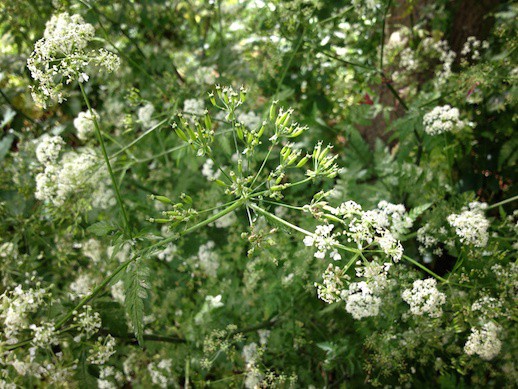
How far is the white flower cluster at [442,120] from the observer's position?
2.67 meters

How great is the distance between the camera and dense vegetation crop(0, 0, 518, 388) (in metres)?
2.14

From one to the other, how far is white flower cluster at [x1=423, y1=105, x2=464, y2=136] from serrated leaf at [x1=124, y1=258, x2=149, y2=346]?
184cm

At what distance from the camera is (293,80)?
3.74m

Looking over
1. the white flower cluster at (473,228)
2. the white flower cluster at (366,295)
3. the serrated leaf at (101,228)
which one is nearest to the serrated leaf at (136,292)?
the serrated leaf at (101,228)

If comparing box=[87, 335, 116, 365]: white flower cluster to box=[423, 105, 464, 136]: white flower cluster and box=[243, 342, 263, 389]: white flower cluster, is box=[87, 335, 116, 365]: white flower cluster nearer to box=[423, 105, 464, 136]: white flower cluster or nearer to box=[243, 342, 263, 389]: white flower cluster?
box=[243, 342, 263, 389]: white flower cluster

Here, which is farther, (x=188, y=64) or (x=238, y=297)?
(x=188, y=64)

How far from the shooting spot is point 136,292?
Answer: 1.86m

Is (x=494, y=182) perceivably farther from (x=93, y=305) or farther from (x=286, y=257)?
(x=93, y=305)

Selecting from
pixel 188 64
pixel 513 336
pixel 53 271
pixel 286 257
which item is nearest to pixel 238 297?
pixel 286 257

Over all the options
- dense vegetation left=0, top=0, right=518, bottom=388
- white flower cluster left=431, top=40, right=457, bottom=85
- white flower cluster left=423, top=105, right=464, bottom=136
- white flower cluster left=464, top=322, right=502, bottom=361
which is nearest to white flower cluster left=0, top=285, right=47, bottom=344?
dense vegetation left=0, top=0, right=518, bottom=388

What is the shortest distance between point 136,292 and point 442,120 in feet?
6.61

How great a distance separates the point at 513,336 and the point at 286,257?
4.54 ft

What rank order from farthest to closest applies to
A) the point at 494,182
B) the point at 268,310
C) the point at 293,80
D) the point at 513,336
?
the point at 293,80, the point at 494,182, the point at 268,310, the point at 513,336

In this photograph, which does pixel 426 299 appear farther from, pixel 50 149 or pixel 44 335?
pixel 50 149
